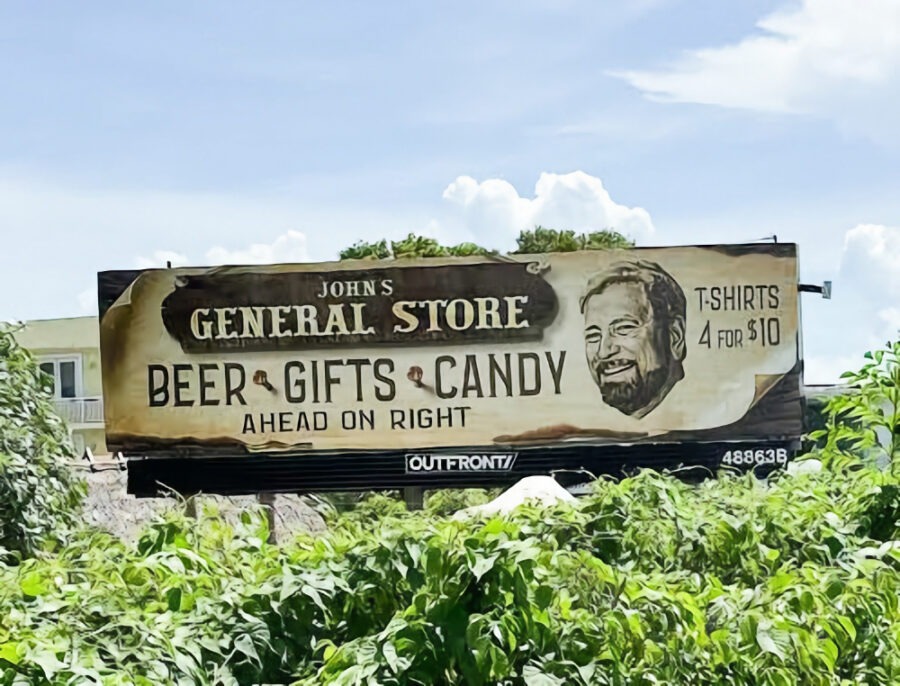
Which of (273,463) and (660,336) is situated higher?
(660,336)

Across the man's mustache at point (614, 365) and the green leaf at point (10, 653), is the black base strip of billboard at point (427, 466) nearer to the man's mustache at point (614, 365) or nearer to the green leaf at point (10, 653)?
the man's mustache at point (614, 365)

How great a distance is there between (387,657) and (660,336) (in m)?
12.5

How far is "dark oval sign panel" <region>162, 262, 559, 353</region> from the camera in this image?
563 inches

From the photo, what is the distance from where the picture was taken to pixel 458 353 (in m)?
14.4

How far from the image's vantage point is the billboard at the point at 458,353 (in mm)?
14352

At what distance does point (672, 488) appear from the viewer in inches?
151

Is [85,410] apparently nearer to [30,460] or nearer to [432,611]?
[30,460]

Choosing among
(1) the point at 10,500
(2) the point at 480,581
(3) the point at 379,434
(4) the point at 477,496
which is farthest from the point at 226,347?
(2) the point at 480,581

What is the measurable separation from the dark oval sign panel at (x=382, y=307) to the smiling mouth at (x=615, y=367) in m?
0.84

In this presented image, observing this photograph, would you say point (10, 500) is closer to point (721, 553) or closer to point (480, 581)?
point (721, 553)

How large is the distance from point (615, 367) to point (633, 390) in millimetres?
339

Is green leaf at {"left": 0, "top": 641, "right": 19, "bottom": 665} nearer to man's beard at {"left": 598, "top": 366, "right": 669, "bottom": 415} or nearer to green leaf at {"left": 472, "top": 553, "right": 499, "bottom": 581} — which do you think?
green leaf at {"left": 472, "top": 553, "right": 499, "bottom": 581}

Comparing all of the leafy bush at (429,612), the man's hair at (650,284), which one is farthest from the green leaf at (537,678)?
the man's hair at (650,284)

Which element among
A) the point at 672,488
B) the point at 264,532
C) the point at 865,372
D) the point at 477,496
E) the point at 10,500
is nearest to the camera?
the point at 264,532
